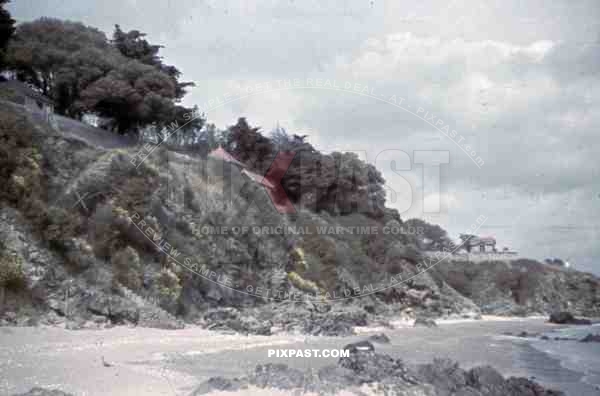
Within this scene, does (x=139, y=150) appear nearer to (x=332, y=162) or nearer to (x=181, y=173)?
(x=181, y=173)

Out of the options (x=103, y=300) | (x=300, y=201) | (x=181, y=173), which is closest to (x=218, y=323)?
(x=103, y=300)

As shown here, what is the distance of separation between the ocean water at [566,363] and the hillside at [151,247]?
21.2ft

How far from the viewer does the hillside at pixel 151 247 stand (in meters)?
12.7

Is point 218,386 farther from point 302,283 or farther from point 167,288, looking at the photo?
point 302,283

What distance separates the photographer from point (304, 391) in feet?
24.2

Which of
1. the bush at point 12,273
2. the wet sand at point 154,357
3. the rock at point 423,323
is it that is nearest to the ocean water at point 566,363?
the wet sand at point 154,357

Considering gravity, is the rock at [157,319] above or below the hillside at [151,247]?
below

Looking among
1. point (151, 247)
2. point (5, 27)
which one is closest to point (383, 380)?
point (151, 247)

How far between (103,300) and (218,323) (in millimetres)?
3805

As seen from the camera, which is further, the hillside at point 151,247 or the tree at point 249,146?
the tree at point 249,146

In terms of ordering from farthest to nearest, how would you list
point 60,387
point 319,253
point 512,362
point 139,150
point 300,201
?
point 300,201 → point 319,253 → point 139,150 → point 512,362 → point 60,387

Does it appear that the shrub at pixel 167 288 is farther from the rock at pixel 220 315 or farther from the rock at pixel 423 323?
the rock at pixel 423 323

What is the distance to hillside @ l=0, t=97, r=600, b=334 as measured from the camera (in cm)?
1273

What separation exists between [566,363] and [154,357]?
12.0 m
